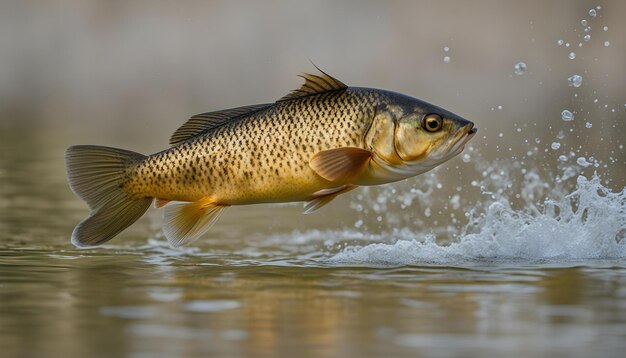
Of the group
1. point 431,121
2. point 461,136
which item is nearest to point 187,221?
point 431,121

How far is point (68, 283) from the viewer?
22.8 feet

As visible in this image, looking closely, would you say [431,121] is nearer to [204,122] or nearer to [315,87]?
[315,87]

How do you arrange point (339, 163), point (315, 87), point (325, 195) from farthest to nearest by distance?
point (325, 195) < point (315, 87) < point (339, 163)

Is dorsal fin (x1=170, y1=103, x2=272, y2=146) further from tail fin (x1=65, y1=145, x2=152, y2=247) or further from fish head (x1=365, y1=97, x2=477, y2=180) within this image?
fish head (x1=365, y1=97, x2=477, y2=180)

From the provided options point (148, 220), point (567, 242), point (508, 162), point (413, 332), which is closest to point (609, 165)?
point (508, 162)

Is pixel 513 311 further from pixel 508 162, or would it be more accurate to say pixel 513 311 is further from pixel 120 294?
pixel 508 162

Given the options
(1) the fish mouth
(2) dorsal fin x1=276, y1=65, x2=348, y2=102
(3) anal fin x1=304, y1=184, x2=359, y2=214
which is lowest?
(3) anal fin x1=304, y1=184, x2=359, y2=214

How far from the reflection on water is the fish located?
338mm

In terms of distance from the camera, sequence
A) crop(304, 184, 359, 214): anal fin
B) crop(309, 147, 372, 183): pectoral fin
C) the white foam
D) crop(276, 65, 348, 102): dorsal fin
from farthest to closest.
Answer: the white foam < crop(304, 184, 359, 214): anal fin < crop(276, 65, 348, 102): dorsal fin < crop(309, 147, 372, 183): pectoral fin

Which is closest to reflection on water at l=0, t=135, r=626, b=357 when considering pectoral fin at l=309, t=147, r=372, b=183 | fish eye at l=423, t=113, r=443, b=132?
pectoral fin at l=309, t=147, r=372, b=183

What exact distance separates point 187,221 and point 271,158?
0.63 metres

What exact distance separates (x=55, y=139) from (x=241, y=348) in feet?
52.4

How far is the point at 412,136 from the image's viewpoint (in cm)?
731

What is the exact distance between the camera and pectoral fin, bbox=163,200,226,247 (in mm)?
7461
